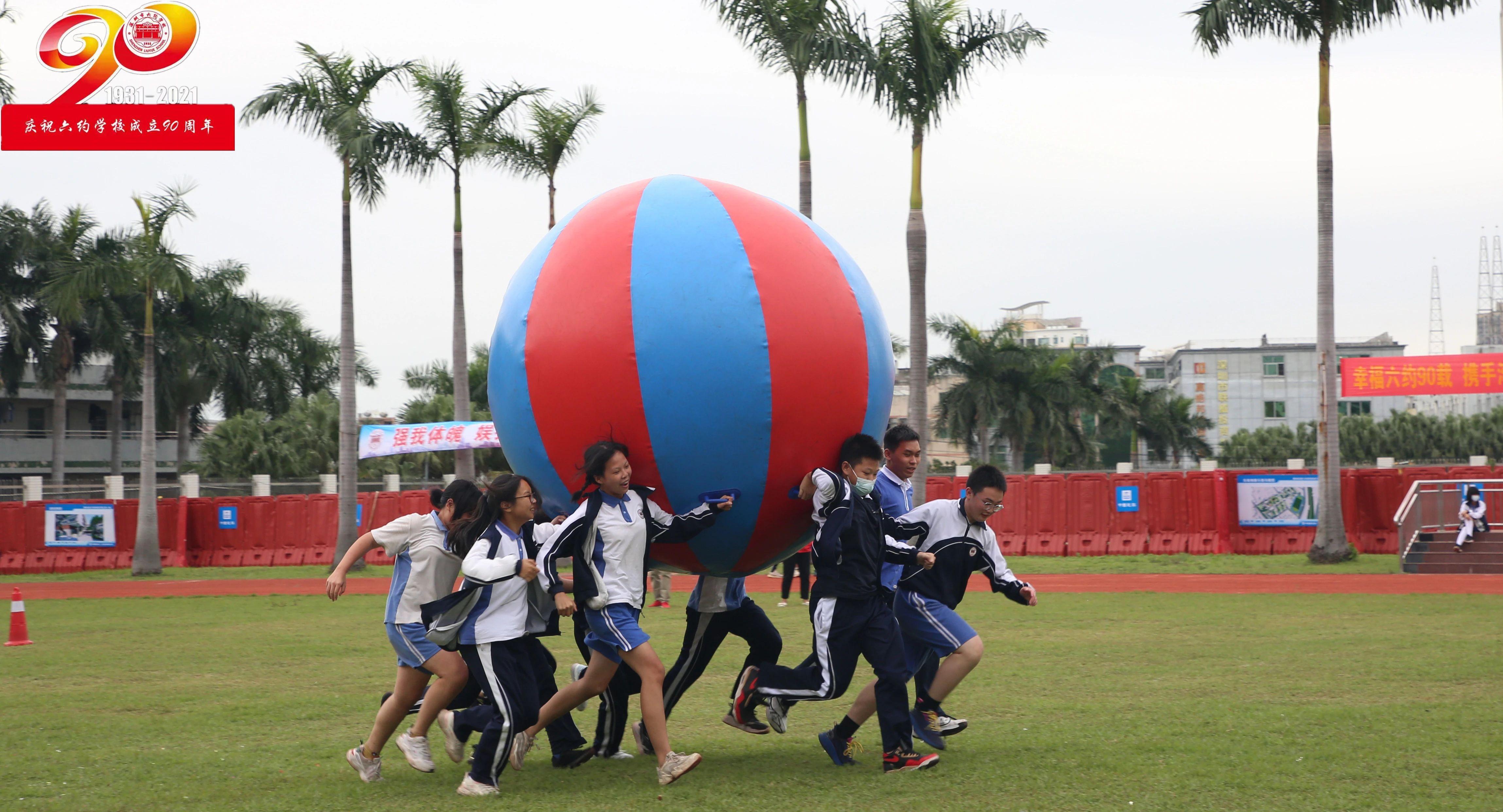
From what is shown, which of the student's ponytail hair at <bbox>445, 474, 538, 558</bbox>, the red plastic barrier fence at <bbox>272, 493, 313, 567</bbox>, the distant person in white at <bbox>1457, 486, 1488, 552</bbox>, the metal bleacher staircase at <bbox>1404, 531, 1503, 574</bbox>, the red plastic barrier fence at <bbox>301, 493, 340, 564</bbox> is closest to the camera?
the student's ponytail hair at <bbox>445, 474, 538, 558</bbox>

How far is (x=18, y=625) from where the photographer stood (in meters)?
13.1

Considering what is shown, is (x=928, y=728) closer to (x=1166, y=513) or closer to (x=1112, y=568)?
(x=1112, y=568)

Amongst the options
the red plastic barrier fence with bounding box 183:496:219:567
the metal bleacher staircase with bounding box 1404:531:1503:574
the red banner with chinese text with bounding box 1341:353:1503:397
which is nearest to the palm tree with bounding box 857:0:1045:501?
the metal bleacher staircase with bounding box 1404:531:1503:574

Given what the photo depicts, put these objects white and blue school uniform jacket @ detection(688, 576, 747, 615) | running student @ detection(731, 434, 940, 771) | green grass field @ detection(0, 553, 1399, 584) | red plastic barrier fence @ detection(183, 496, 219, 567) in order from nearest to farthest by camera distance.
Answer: running student @ detection(731, 434, 940, 771) < white and blue school uniform jacket @ detection(688, 576, 747, 615) < green grass field @ detection(0, 553, 1399, 584) < red plastic barrier fence @ detection(183, 496, 219, 567)

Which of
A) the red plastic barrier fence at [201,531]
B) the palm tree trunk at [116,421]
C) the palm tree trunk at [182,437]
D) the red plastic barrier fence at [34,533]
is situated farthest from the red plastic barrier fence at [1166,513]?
the palm tree trunk at [182,437]

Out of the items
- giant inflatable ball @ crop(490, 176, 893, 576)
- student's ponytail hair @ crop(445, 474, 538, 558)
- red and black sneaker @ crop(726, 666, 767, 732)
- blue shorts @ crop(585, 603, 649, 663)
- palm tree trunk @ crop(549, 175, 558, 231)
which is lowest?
red and black sneaker @ crop(726, 666, 767, 732)

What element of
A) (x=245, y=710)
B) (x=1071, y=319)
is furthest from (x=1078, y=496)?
(x=1071, y=319)

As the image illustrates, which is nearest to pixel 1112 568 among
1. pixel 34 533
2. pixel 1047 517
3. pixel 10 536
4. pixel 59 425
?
pixel 1047 517

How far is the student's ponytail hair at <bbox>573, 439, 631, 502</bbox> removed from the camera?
215 inches

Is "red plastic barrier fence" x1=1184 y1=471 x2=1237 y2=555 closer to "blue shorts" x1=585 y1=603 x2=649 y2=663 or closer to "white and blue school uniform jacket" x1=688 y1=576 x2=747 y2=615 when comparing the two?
"white and blue school uniform jacket" x1=688 y1=576 x2=747 y2=615

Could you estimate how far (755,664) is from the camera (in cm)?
666

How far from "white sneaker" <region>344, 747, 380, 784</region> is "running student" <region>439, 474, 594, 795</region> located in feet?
1.58

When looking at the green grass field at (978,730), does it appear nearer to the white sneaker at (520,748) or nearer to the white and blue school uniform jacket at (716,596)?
the white sneaker at (520,748)

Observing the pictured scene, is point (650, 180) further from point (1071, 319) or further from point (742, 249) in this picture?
point (1071, 319)
